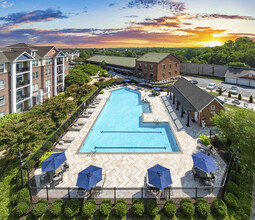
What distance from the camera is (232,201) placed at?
11945mm

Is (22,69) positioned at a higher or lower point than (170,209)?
higher

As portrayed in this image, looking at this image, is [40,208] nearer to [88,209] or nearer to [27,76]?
[88,209]

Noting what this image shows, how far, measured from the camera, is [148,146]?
21906 mm

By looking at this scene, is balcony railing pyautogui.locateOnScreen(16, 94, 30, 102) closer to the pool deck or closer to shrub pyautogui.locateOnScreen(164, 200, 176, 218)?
the pool deck

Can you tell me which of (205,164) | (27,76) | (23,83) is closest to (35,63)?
(27,76)

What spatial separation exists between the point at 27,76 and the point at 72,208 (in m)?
32.0

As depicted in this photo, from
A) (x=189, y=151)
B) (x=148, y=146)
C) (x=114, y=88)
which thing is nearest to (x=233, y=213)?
(x=189, y=151)

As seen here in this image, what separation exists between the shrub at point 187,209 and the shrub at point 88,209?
20.9ft

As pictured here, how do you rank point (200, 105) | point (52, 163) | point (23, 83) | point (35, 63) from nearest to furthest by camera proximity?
1. point (52, 163)
2. point (200, 105)
3. point (23, 83)
4. point (35, 63)

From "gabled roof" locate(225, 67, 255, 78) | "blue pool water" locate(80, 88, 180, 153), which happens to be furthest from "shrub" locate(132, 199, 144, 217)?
"gabled roof" locate(225, 67, 255, 78)

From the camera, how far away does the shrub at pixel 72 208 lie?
11.2 metres

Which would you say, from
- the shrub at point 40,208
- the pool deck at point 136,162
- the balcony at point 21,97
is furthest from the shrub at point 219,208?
the balcony at point 21,97

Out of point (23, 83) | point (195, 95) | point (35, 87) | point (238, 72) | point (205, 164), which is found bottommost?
point (205, 164)

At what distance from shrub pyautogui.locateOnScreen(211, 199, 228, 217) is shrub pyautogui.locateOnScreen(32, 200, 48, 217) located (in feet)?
40.1
